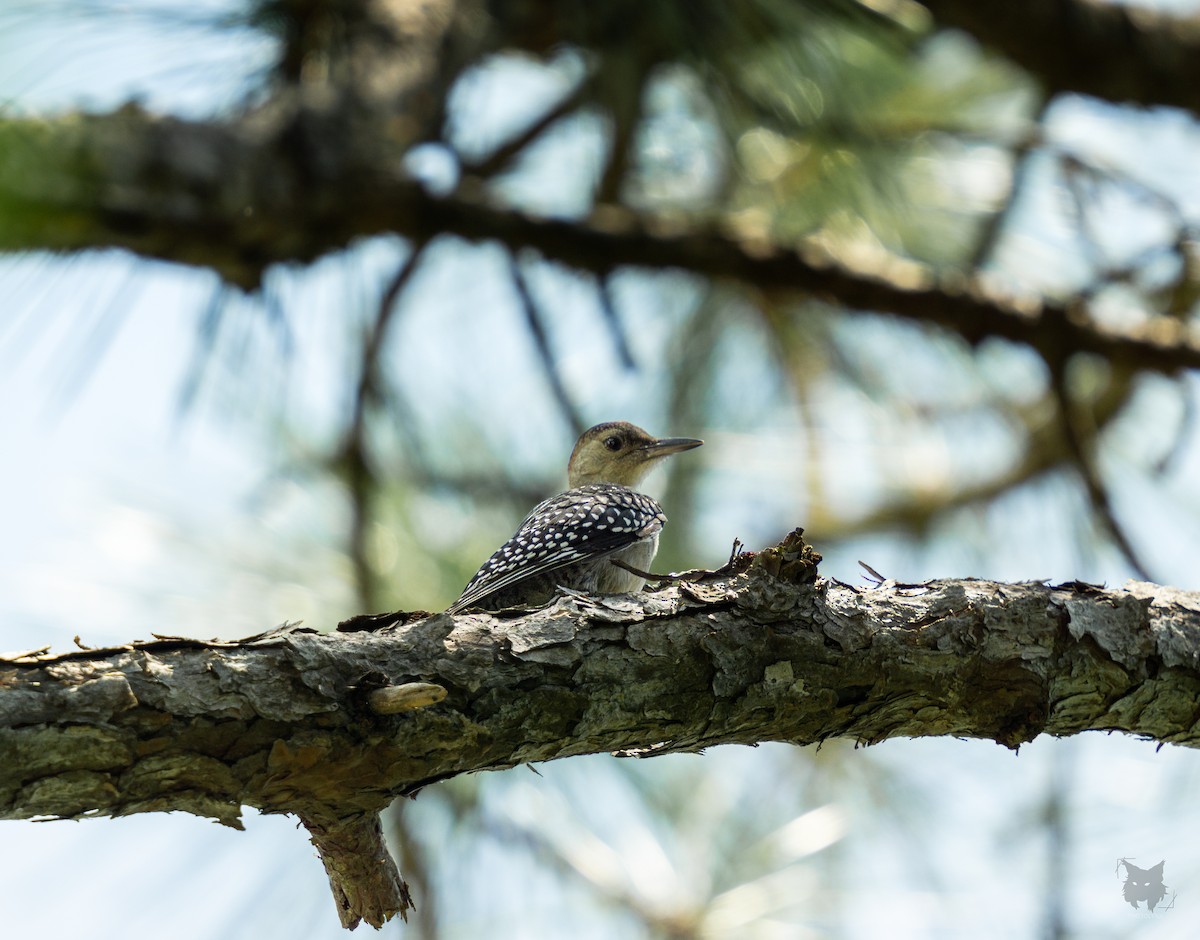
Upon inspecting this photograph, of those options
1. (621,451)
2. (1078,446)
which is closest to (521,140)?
(621,451)

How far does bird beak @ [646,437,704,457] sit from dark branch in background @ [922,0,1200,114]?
2.14m

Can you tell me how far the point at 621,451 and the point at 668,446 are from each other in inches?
9.2

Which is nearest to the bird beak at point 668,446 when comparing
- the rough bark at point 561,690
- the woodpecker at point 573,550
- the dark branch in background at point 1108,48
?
the woodpecker at point 573,550

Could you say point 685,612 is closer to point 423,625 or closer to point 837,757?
point 423,625

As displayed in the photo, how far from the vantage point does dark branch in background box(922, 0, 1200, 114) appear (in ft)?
16.2

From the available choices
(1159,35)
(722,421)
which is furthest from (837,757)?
(1159,35)

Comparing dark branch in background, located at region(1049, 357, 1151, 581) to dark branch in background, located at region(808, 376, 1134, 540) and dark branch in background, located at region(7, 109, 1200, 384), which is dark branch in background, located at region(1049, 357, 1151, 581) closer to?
dark branch in background, located at region(7, 109, 1200, 384)

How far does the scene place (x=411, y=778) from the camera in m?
2.56

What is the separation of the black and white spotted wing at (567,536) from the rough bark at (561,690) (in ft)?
4.54

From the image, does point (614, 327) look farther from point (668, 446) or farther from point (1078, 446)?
point (1078, 446)

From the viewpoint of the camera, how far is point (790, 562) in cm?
284

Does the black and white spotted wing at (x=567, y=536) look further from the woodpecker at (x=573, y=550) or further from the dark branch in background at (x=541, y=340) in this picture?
the dark branch in background at (x=541, y=340)

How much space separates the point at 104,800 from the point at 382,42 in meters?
3.44

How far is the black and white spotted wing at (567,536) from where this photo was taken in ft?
14.5
